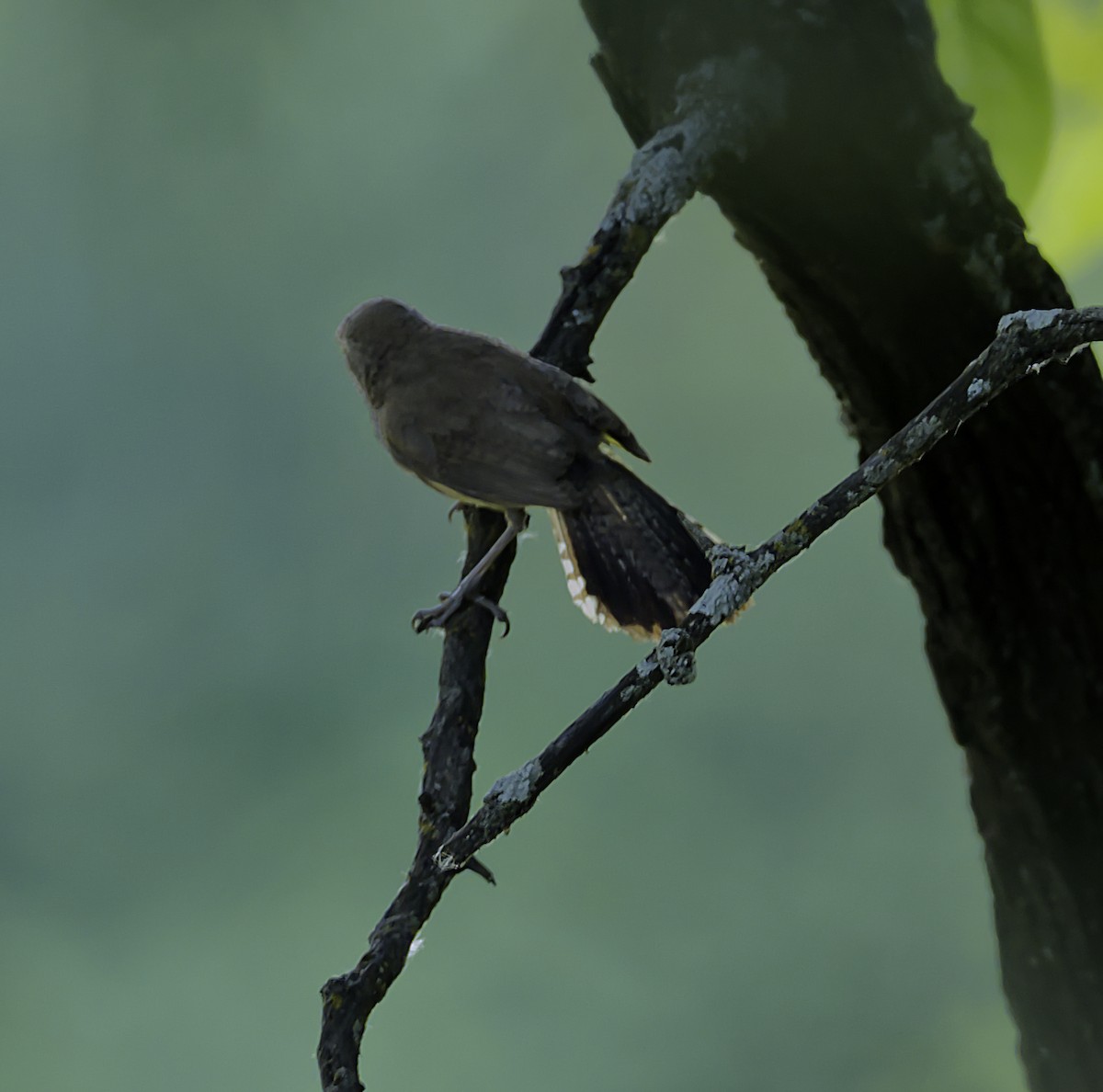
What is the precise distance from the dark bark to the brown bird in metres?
0.44

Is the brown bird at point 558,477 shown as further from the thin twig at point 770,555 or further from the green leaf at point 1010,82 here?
the green leaf at point 1010,82

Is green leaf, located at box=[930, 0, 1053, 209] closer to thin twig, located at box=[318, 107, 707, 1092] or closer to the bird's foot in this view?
thin twig, located at box=[318, 107, 707, 1092]

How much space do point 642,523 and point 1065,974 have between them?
116 cm

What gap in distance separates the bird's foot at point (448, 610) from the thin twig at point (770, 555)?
649 millimetres

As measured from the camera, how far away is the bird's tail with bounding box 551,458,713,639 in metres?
2.35

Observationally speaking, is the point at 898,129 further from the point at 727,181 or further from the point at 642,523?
the point at 642,523

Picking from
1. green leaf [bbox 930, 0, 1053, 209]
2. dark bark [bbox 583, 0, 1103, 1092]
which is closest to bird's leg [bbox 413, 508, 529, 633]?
dark bark [bbox 583, 0, 1103, 1092]

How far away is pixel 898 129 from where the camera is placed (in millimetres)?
2180

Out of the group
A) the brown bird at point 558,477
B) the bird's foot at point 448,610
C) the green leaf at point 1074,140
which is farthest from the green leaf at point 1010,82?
the bird's foot at point 448,610

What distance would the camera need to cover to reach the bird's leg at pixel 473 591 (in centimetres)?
219

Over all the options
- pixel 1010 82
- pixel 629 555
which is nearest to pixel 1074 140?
pixel 1010 82

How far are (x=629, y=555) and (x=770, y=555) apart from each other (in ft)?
2.74

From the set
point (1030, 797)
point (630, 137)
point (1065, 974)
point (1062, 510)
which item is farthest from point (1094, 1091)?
point (630, 137)

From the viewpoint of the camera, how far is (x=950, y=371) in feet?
7.78
